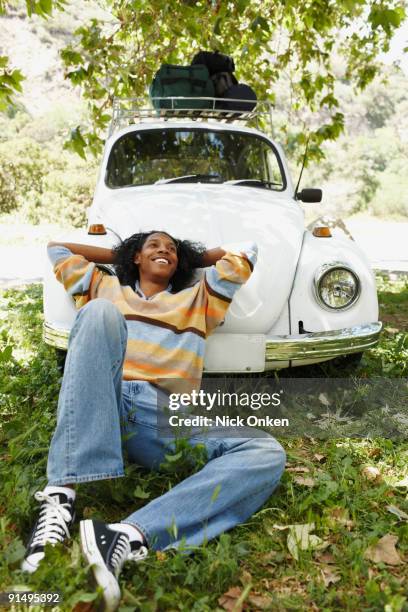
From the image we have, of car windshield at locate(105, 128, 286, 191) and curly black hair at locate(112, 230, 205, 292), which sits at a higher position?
car windshield at locate(105, 128, 286, 191)

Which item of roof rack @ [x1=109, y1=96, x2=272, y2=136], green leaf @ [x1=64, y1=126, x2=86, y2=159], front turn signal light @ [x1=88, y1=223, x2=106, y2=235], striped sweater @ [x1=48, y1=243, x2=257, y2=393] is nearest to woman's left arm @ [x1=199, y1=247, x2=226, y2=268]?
striped sweater @ [x1=48, y1=243, x2=257, y2=393]

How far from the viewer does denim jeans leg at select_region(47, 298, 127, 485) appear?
6.83 feet

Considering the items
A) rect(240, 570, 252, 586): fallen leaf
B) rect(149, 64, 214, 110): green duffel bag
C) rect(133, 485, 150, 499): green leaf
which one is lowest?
rect(240, 570, 252, 586): fallen leaf

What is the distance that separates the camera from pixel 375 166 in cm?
3284

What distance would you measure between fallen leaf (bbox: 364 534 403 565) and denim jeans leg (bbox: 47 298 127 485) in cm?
91

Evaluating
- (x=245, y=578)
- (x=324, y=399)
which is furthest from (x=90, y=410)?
(x=324, y=399)

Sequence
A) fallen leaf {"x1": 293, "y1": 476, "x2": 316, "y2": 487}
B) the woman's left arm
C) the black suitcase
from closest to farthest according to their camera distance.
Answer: fallen leaf {"x1": 293, "y1": 476, "x2": 316, "y2": 487} < the woman's left arm < the black suitcase

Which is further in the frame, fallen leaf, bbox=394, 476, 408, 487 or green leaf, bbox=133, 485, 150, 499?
fallen leaf, bbox=394, 476, 408, 487

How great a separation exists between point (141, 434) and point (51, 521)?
51 cm

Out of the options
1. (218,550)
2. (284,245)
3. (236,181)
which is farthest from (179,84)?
(218,550)

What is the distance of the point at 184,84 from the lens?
18.0 ft

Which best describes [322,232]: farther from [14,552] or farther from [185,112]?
[14,552]

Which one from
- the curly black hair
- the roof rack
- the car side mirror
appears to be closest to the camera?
the curly black hair

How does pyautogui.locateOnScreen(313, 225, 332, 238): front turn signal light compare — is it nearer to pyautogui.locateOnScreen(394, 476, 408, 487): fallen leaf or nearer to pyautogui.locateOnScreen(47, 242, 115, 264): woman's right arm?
pyautogui.locateOnScreen(47, 242, 115, 264): woman's right arm
